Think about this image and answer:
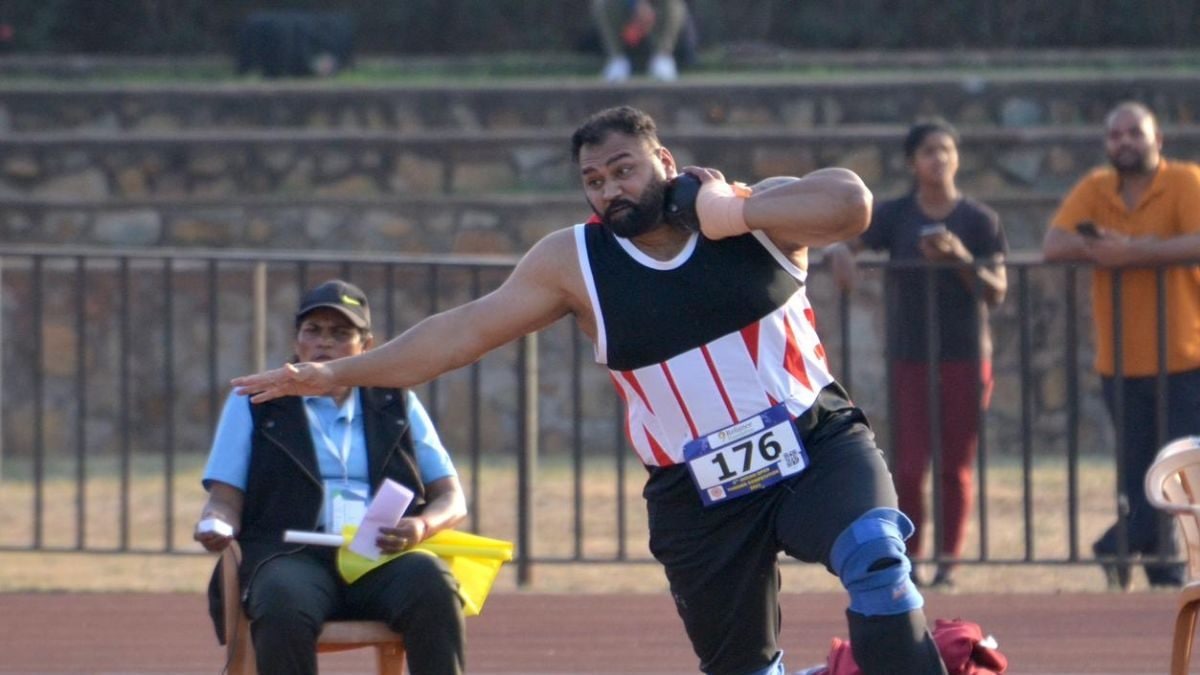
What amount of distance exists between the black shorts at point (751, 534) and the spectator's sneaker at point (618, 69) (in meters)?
11.4

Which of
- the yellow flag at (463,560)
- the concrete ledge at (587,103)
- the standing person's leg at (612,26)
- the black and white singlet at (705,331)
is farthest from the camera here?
the standing person's leg at (612,26)

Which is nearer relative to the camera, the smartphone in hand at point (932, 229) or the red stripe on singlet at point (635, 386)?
the red stripe on singlet at point (635, 386)

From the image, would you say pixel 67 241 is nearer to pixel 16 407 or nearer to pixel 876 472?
pixel 16 407

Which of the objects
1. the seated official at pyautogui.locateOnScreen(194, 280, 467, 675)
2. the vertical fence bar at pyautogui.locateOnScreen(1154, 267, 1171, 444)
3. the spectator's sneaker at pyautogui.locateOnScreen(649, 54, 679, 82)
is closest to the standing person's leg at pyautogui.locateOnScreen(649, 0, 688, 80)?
the spectator's sneaker at pyautogui.locateOnScreen(649, 54, 679, 82)

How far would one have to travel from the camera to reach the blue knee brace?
14.5 feet

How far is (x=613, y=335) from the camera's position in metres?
4.70

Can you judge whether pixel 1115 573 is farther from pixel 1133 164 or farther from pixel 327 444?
pixel 327 444

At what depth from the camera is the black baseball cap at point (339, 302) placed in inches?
224

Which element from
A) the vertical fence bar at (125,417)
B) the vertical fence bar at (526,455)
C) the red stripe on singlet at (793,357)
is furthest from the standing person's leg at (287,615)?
the vertical fence bar at (125,417)

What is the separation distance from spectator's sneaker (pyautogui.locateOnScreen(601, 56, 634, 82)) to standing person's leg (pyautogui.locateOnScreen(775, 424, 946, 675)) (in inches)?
457

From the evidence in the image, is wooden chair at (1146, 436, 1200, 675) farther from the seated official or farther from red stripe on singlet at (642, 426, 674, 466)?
the seated official

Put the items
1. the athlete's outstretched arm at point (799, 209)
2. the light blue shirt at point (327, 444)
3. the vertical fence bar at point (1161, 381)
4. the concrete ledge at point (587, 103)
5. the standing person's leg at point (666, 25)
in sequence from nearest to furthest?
the athlete's outstretched arm at point (799, 209)
the light blue shirt at point (327, 444)
the vertical fence bar at point (1161, 381)
the concrete ledge at point (587, 103)
the standing person's leg at point (666, 25)

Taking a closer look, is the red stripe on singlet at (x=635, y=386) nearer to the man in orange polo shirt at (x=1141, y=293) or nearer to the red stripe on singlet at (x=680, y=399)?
the red stripe on singlet at (x=680, y=399)

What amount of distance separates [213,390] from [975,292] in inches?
125
